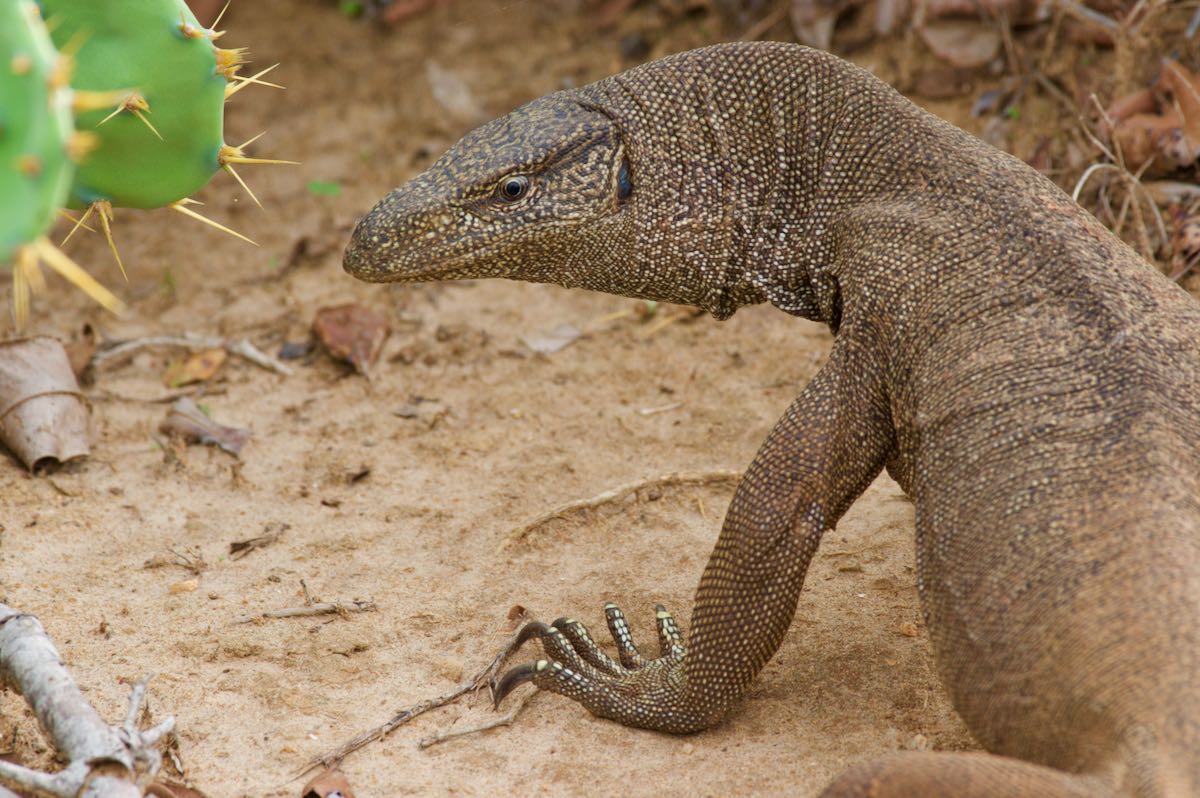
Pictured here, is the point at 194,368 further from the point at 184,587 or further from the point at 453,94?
the point at 453,94

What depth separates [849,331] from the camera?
3.76 meters

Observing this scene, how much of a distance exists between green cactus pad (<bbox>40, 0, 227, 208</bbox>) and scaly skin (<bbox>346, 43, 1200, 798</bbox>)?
688 mm

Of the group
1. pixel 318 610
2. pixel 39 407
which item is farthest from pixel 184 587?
pixel 39 407

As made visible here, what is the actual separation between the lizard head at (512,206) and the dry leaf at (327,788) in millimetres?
1635

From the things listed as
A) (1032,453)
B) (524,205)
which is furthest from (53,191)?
(1032,453)

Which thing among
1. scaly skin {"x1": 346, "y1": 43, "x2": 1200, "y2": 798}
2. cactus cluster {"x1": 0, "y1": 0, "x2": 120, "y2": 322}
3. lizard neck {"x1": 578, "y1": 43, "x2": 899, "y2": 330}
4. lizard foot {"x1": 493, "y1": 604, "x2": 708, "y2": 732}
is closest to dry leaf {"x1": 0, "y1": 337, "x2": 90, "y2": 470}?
scaly skin {"x1": 346, "y1": 43, "x2": 1200, "y2": 798}

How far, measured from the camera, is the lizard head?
13.7 ft

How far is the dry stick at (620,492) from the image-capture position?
16.8 ft

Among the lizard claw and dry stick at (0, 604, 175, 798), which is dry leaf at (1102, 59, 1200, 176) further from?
dry stick at (0, 604, 175, 798)

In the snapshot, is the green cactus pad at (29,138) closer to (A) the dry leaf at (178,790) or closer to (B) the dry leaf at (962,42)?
(A) the dry leaf at (178,790)

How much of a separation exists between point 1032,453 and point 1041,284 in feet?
1.73

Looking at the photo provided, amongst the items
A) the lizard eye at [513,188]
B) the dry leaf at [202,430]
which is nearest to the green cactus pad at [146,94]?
the lizard eye at [513,188]

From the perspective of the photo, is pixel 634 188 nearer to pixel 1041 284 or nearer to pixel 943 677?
pixel 1041 284

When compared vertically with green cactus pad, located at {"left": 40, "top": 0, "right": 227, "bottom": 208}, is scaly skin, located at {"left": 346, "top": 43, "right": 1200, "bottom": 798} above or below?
below
